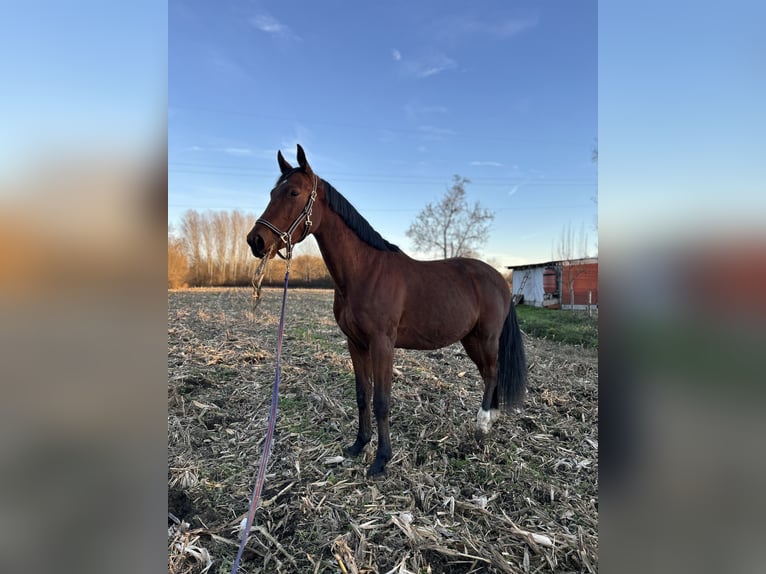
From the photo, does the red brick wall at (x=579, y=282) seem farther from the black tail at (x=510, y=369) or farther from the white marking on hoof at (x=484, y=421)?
the white marking on hoof at (x=484, y=421)

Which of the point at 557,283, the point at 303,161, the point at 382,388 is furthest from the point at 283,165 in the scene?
the point at 557,283

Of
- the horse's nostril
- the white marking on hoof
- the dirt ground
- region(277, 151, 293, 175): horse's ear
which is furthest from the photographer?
the white marking on hoof

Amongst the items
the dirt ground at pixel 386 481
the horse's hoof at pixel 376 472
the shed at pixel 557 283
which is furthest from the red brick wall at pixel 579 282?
the horse's hoof at pixel 376 472

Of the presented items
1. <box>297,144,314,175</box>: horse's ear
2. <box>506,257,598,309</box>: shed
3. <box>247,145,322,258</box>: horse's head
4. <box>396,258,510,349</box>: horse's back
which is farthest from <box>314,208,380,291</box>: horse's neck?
<box>506,257,598,309</box>: shed

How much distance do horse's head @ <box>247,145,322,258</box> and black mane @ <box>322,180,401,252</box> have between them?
158 mm

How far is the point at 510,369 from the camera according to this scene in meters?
4.03

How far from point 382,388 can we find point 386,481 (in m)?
0.78

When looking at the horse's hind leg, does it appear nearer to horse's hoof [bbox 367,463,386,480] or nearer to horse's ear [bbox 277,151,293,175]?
horse's hoof [bbox 367,463,386,480]

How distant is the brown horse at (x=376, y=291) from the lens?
274 centimetres

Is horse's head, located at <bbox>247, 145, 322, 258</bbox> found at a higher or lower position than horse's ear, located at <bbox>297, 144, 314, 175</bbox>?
lower

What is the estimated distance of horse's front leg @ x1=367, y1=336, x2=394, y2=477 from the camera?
304 centimetres

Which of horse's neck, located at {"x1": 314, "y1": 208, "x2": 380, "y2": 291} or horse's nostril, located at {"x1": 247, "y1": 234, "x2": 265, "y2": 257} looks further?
horse's neck, located at {"x1": 314, "y1": 208, "x2": 380, "y2": 291}

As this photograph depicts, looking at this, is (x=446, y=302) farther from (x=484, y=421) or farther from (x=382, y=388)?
(x=484, y=421)
